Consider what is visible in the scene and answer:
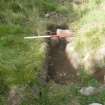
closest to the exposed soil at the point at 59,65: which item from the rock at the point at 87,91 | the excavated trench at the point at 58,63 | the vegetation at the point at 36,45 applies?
the excavated trench at the point at 58,63

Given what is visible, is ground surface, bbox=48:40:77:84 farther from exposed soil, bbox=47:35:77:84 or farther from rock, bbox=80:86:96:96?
rock, bbox=80:86:96:96

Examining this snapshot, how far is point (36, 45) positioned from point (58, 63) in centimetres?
80

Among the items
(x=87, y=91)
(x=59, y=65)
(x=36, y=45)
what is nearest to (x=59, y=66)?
(x=59, y=65)

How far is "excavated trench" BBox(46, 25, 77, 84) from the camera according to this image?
22.9ft

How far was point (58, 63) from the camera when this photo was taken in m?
7.65

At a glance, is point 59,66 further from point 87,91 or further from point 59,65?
point 87,91

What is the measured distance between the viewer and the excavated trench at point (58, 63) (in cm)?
697

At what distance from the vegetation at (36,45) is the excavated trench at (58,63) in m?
0.25

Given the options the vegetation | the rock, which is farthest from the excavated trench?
the rock

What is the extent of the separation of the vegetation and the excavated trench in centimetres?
25

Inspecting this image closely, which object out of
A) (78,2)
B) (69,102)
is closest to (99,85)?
(69,102)

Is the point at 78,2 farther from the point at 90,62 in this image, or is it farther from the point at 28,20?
the point at 90,62

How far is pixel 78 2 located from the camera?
31.3ft

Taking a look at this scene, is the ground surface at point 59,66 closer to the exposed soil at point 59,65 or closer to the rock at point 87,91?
the exposed soil at point 59,65
